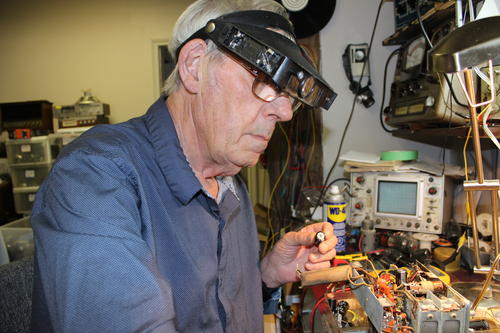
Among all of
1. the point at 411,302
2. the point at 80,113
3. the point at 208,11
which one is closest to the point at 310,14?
the point at 208,11

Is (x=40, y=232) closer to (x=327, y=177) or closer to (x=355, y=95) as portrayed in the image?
(x=327, y=177)

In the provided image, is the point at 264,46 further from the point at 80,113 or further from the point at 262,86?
the point at 80,113

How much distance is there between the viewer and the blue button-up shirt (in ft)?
1.76

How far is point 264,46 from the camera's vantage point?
763 millimetres

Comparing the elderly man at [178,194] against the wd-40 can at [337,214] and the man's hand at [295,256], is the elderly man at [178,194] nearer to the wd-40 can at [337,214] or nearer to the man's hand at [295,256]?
the man's hand at [295,256]

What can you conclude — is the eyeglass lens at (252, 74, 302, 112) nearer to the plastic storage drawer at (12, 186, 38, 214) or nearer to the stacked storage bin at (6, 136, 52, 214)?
the stacked storage bin at (6, 136, 52, 214)

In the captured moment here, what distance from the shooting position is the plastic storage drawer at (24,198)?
3.84 meters

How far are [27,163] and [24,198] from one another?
1.49ft

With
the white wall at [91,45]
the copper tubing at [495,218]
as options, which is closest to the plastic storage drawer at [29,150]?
the white wall at [91,45]

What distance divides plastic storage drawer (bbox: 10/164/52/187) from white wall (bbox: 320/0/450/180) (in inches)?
136

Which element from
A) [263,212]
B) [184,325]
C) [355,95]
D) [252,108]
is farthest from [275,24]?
[263,212]

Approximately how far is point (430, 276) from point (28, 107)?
4836 mm

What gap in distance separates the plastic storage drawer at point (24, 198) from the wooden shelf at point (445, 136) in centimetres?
407

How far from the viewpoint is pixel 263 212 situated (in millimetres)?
2826
